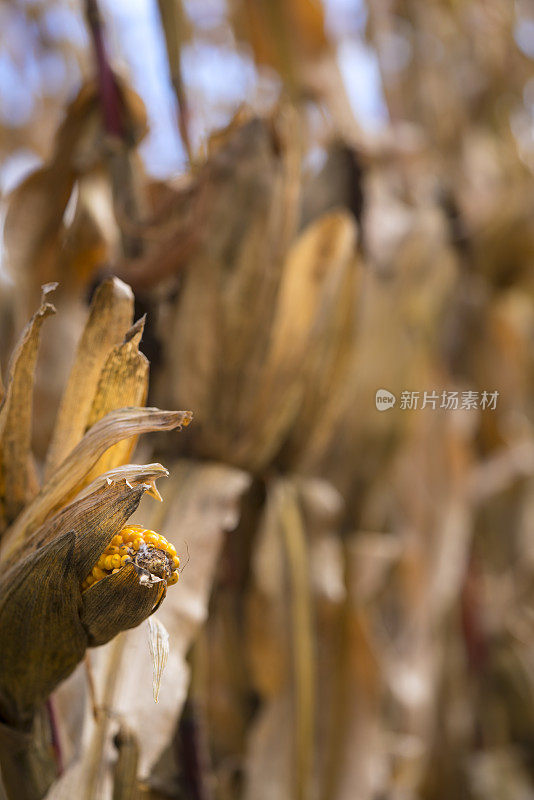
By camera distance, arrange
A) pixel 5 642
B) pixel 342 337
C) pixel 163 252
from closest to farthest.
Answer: pixel 5 642 → pixel 163 252 → pixel 342 337

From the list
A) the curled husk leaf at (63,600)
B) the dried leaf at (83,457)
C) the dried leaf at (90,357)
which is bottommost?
the curled husk leaf at (63,600)

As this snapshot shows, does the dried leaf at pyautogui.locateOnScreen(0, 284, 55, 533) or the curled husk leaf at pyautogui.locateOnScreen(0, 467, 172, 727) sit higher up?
the dried leaf at pyautogui.locateOnScreen(0, 284, 55, 533)

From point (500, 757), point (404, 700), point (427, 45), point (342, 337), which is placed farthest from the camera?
point (427, 45)

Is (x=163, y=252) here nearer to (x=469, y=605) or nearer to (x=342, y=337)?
(x=342, y=337)

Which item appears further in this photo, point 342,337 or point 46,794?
point 342,337

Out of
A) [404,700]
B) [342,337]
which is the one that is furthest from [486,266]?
[404,700]

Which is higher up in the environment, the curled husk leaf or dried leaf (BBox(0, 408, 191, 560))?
dried leaf (BBox(0, 408, 191, 560))

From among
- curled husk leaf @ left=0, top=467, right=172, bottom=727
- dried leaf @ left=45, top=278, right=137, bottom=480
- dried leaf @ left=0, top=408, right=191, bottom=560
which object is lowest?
curled husk leaf @ left=0, top=467, right=172, bottom=727
